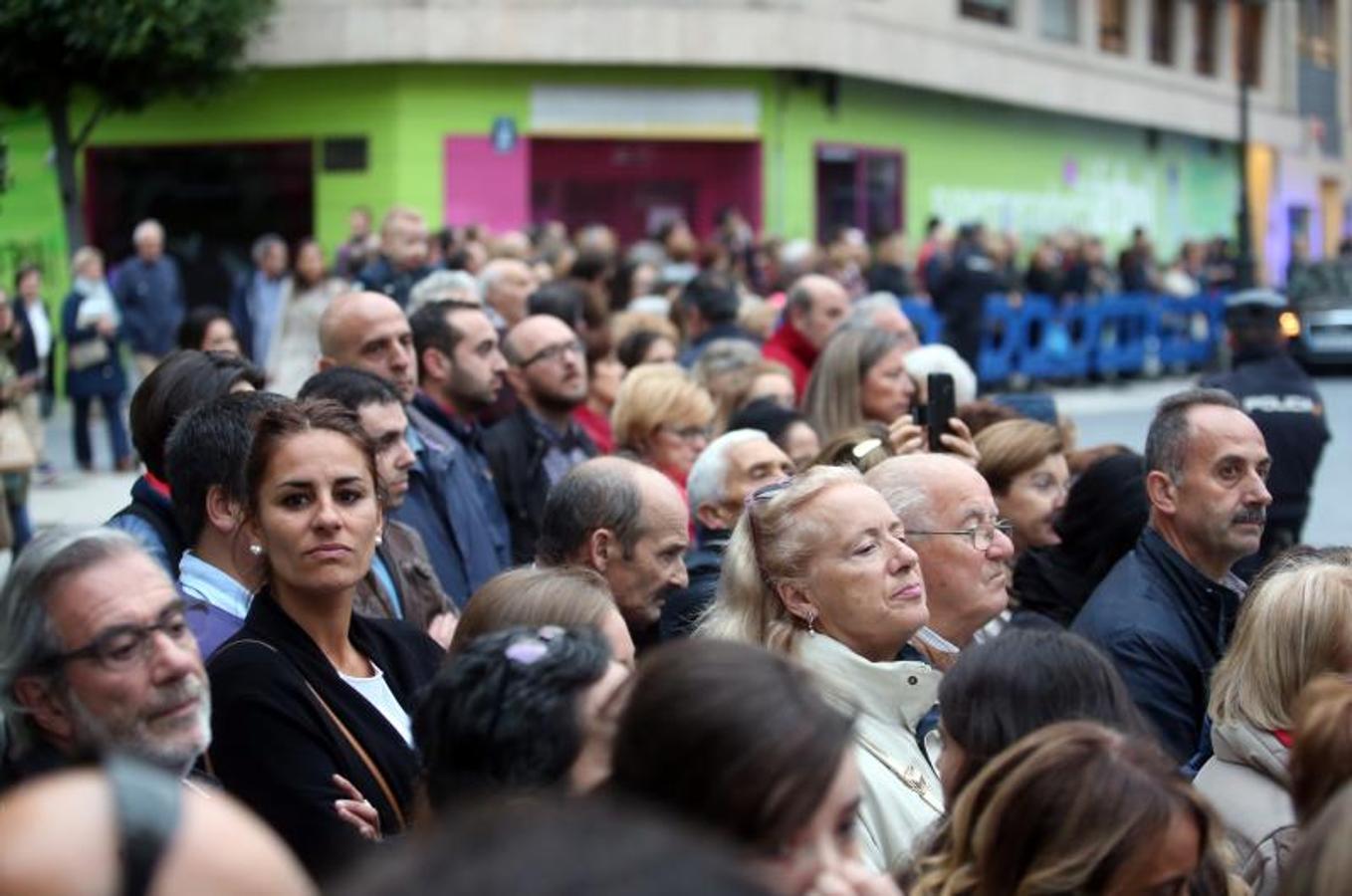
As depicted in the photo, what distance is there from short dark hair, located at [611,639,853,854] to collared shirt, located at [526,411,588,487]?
587cm

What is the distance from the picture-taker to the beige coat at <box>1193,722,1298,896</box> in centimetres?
449

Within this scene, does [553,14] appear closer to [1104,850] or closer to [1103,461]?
[1103,461]

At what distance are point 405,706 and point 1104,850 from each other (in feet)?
6.28

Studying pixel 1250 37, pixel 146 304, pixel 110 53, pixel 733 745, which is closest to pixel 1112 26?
pixel 1250 37

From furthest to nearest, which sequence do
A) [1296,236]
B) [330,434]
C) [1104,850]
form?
[1296,236] → [330,434] → [1104,850]

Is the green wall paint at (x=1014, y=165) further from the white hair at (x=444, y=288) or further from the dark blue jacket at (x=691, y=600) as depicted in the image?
the dark blue jacket at (x=691, y=600)

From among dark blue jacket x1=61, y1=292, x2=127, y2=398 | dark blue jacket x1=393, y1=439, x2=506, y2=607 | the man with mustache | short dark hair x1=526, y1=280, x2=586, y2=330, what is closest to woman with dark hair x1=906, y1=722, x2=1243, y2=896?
the man with mustache

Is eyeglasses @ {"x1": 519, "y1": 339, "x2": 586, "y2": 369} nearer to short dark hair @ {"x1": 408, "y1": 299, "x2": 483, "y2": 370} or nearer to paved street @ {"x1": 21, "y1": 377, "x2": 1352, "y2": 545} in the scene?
short dark hair @ {"x1": 408, "y1": 299, "x2": 483, "y2": 370}

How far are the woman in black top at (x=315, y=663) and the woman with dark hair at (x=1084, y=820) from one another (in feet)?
4.49

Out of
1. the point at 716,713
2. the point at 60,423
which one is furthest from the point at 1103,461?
the point at 60,423

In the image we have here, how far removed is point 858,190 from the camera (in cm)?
3112

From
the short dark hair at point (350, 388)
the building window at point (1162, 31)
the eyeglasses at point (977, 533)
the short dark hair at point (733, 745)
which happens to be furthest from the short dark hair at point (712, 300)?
the building window at point (1162, 31)

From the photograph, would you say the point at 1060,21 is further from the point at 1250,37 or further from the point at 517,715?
the point at 517,715

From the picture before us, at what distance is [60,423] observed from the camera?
975 inches
